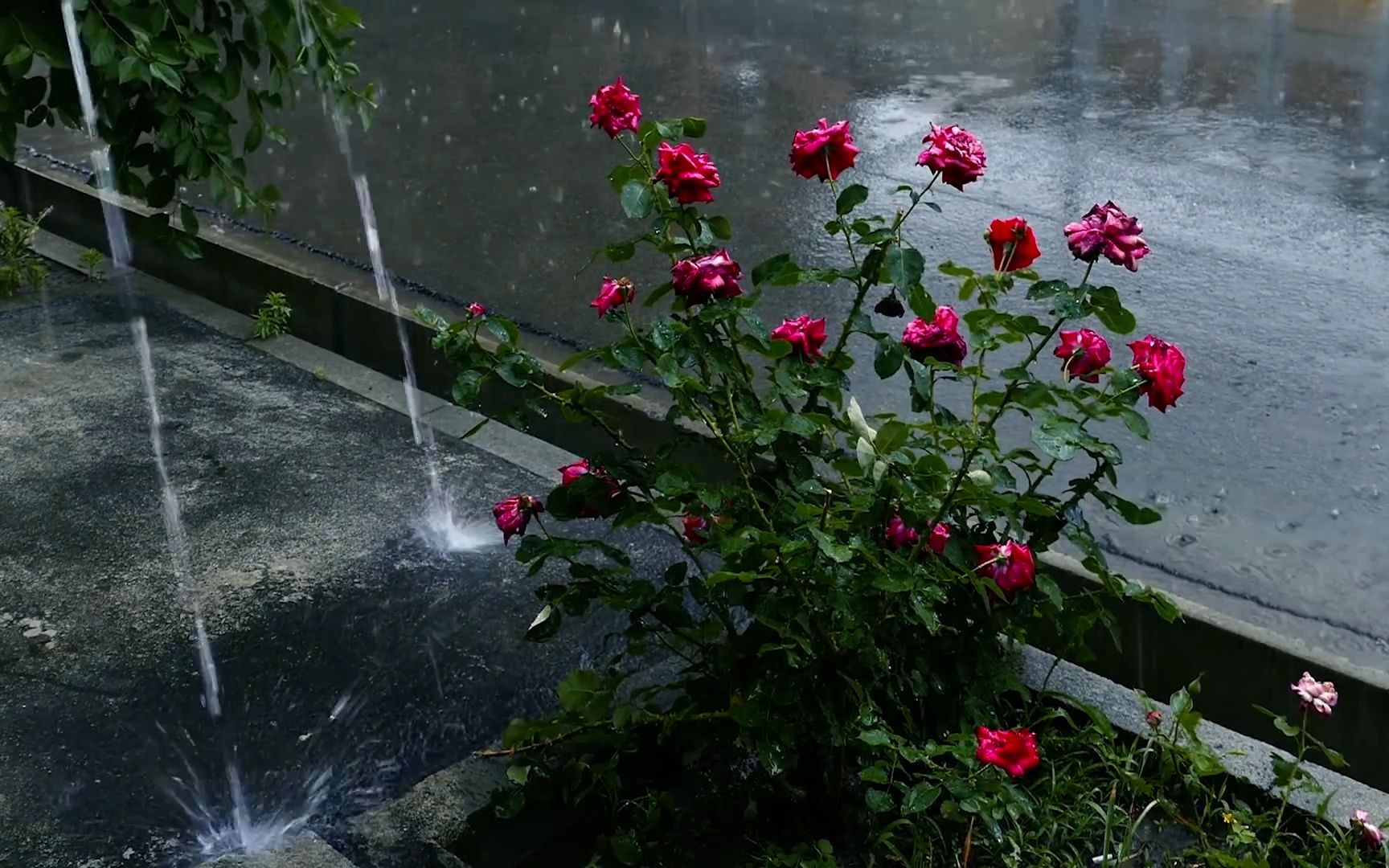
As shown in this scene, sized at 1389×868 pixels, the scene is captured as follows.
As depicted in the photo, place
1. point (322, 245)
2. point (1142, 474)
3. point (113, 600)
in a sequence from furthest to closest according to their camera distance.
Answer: point (322, 245) → point (1142, 474) → point (113, 600)

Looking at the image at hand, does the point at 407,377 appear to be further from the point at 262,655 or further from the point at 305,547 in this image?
the point at 262,655

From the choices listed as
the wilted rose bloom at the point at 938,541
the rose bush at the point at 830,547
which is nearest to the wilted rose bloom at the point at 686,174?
the rose bush at the point at 830,547

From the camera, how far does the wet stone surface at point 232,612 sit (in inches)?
134

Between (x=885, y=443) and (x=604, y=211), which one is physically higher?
(x=885, y=443)

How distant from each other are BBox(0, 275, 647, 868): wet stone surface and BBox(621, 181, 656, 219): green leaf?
1.31 meters

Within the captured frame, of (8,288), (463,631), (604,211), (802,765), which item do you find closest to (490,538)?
(463,631)

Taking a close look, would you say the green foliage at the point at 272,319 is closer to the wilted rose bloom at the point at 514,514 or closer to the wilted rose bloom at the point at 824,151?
the wilted rose bloom at the point at 514,514

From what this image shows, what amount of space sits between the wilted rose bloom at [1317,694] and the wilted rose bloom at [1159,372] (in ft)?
1.84

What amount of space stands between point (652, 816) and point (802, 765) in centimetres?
33

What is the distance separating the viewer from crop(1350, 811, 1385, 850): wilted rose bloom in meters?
2.70

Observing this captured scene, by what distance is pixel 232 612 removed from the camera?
4.09m

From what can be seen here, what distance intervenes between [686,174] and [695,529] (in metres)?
0.70

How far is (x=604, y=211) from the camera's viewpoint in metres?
7.81

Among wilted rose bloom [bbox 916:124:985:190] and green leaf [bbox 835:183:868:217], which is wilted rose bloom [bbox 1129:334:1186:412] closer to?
wilted rose bloom [bbox 916:124:985:190]
